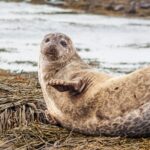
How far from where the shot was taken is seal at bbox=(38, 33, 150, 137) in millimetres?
6031

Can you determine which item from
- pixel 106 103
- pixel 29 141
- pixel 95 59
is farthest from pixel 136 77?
pixel 95 59

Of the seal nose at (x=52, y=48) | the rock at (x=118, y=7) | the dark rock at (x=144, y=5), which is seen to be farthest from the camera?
the dark rock at (x=144, y=5)

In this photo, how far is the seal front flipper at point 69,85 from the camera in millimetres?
6348

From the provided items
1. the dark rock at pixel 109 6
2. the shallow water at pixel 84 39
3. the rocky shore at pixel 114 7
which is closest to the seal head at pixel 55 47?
the shallow water at pixel 84 39

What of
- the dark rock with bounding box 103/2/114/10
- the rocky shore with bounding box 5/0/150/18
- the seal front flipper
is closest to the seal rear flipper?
the seal front flipper

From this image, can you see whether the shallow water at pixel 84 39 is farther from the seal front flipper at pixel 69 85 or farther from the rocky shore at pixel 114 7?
the seal front flipper at pixel 69 85

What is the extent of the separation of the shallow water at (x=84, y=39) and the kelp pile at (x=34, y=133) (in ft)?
22.2

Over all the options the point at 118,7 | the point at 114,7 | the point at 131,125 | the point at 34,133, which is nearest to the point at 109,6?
the point at 114,7

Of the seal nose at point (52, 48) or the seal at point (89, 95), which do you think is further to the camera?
the seal nose at point (52, 48)

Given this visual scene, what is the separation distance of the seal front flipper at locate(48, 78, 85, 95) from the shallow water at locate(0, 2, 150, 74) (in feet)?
25.9

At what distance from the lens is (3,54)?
18.0 metres

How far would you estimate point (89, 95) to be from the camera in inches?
254

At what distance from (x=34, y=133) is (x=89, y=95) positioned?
703 millimetres

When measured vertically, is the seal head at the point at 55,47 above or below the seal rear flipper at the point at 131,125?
above
